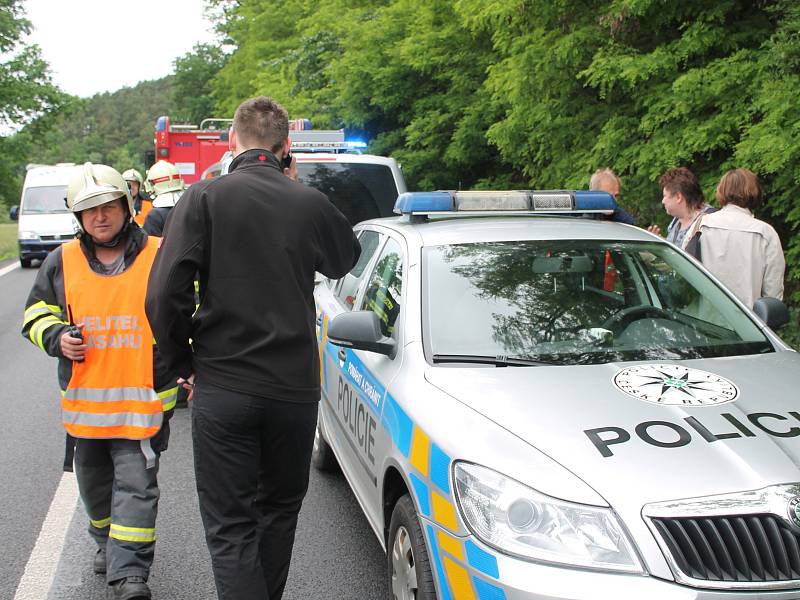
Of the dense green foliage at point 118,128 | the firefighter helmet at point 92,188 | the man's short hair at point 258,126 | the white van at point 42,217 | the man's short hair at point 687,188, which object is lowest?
the dense green foliage at point 118,128

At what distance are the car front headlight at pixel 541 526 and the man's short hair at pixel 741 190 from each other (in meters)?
3.29

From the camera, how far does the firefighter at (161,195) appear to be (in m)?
6.66

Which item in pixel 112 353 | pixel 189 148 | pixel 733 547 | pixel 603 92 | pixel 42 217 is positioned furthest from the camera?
pixel 42 217

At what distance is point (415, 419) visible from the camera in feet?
9.69

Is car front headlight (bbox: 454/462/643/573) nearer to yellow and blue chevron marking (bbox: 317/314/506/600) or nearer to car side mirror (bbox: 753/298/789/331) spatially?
yellow and blue chevron marking (bbox: 317/314/506/600)

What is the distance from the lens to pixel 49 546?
13.9 ft

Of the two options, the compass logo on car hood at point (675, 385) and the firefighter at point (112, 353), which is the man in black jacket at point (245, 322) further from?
the compass logo on car hood at point (675, 385)

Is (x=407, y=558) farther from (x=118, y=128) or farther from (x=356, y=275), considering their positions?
(x=118, y=128)

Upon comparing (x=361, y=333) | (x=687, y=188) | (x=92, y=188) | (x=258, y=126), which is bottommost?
(x=361, y=333)

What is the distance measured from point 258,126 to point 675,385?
5.52 feet

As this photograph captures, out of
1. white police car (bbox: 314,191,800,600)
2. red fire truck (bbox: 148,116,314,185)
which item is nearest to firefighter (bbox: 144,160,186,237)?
white police car (bbox: 314,191,800,600)

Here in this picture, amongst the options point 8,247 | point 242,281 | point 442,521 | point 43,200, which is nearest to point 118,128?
point 8,247

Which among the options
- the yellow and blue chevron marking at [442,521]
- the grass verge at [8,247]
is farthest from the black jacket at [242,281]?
the grass verge at [8,247]

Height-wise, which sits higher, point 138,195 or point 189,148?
point 138,195
